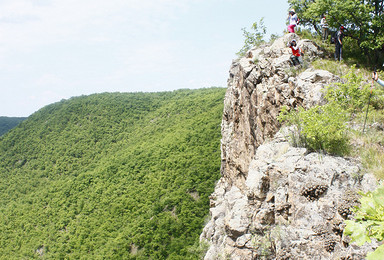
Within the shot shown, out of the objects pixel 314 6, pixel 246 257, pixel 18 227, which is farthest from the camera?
pixel 18 227

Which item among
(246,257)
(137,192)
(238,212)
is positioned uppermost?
(238,212)

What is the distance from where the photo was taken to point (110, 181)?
48250 millimetres

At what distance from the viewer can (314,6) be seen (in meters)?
11.9

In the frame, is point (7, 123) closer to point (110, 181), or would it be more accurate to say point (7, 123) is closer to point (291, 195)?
point (110, 181)

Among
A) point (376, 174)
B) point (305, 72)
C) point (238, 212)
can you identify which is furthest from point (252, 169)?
point (305, 72)

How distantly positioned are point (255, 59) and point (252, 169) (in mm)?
8115

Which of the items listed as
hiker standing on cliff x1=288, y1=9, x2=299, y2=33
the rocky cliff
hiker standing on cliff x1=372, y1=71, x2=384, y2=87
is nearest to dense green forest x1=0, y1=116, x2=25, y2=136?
hiker standing on cliff x1=288, y1=9, x2=299, y2=33

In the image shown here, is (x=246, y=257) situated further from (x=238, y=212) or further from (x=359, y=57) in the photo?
(x=359, y=57)

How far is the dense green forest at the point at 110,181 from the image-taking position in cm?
3475

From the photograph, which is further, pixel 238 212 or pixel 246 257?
pixel 238 212

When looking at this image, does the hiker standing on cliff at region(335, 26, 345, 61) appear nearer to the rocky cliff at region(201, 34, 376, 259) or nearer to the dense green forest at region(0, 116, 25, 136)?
the rocky cliff at region(201, 34, 376, 259)

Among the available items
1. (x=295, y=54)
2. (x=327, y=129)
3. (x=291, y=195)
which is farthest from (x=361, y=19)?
(x=291, y=195)

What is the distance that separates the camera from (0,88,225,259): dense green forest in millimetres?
34750

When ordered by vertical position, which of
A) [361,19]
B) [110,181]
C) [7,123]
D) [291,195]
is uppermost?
[7,123]
